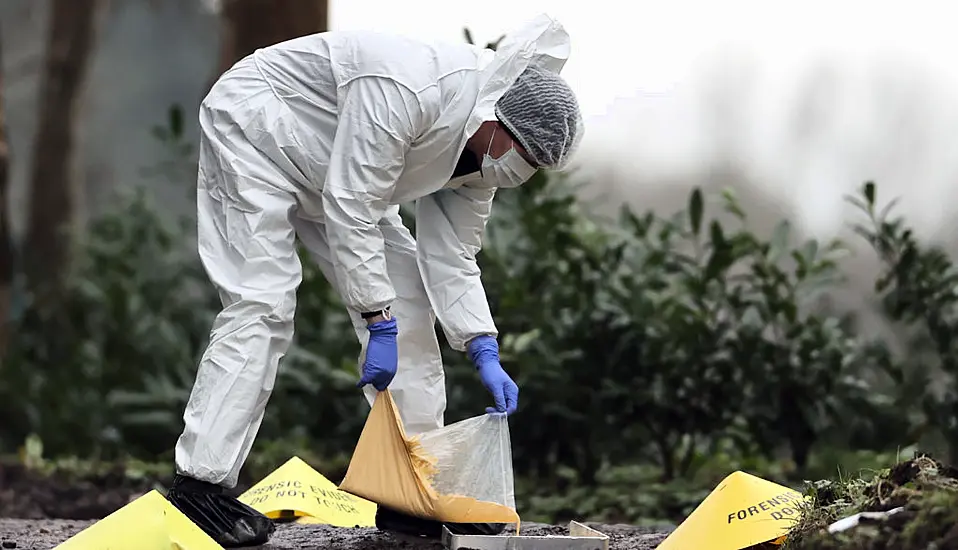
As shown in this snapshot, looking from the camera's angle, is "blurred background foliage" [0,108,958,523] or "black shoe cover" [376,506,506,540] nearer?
"black shoe cover" [376,506,506,540]

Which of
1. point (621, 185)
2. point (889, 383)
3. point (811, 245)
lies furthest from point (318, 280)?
point (889, 383)

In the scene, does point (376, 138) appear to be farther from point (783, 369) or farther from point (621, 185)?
point (621, 185)

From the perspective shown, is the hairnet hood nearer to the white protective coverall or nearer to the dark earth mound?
the white protective coverall

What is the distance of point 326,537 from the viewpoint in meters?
3.36

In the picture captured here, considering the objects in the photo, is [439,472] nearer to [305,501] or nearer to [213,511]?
[213,511]

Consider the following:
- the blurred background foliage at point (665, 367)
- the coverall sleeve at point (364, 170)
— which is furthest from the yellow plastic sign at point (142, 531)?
the blurred background foliage at point (665, 367)

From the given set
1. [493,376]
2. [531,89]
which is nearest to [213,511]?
[493,376]

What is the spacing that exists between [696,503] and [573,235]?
1.25 meters

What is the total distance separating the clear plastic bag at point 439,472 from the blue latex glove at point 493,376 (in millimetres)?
57

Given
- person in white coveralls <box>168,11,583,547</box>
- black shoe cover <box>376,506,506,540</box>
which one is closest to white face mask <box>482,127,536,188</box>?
person in white coveralls <box>168,11,583,547</box>

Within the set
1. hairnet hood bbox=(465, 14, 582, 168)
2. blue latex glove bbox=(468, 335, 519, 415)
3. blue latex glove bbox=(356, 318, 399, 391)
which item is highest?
hairnet hood bbox=(465, 14, 582, 168)

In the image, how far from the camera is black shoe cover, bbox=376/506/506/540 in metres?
3.26

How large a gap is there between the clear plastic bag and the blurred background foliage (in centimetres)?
143

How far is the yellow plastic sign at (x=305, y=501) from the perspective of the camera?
12.5ft
